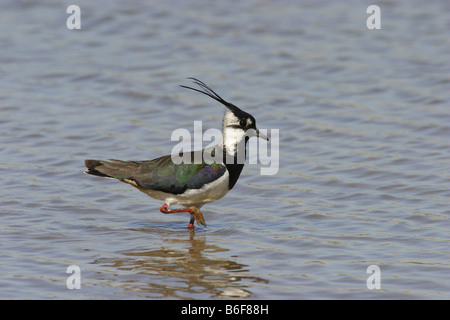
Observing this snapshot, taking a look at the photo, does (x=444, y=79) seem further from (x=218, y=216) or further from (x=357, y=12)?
(x=218, y=216)

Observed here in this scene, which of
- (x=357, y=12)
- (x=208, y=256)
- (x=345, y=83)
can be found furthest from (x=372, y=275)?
(x=357, y=12)

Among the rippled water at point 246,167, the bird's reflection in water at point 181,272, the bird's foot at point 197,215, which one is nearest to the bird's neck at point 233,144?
the bird's foot at point 197,215

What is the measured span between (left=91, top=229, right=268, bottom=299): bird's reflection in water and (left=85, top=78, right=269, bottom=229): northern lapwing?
0.53 m

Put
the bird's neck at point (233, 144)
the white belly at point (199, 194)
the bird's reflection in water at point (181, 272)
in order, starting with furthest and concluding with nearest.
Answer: the bird's neck at point (233, 144)
the white belly at point (199, 194)
the bird's reflection in water at point (181, 272)

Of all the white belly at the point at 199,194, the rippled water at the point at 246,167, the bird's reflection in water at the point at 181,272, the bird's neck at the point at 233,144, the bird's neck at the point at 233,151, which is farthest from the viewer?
the bird's neck at the point at 233,144

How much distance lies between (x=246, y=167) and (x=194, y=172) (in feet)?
9.01

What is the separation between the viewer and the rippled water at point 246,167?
27.6 feet

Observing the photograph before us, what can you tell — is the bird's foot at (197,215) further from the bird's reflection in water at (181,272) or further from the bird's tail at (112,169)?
the bird's tail at (112,169)

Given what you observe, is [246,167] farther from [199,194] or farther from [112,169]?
[112,169]

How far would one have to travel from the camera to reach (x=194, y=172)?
31.4 feet

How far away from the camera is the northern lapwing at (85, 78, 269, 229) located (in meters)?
9.56

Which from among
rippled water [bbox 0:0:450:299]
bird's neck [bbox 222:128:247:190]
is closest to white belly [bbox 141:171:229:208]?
bird's neck [bbox 222:128:247:190]

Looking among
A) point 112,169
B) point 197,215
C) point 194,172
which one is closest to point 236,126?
point 194,172

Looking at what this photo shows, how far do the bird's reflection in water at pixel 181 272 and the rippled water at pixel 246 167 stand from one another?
1.1 inches
